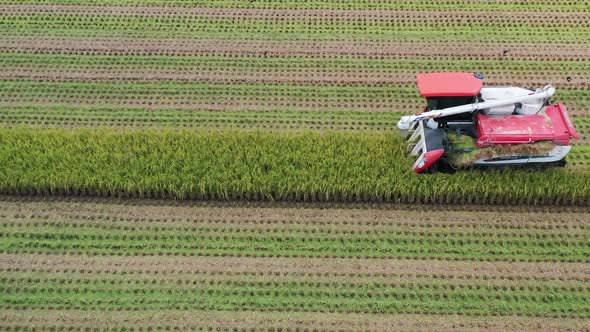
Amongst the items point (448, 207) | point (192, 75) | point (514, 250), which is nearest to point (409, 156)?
point (448, 207)

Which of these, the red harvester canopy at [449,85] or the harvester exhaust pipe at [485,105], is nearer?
the harvester exhaust pipe at [485,105]

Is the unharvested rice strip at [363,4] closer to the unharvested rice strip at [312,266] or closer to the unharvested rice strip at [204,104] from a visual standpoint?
the unharvested rice strip at [204,104]

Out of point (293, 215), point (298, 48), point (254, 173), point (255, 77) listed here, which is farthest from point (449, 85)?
point (255, 77)

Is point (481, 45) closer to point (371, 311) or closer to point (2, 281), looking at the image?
point (371, 311)

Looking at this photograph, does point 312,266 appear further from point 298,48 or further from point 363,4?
point 363,4

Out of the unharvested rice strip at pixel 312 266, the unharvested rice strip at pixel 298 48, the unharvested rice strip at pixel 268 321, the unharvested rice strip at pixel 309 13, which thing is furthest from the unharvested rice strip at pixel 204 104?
the unharvested rice strip at pixel 268 321

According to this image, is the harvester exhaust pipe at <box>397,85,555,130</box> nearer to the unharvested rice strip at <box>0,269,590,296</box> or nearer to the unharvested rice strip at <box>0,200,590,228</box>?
the unharvested rice strip at <box>0,200,590,228</box>
